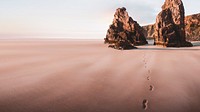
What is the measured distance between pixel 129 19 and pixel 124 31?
430cm

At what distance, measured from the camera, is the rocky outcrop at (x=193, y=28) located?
79738 mm

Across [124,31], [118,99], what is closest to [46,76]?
[118,99]

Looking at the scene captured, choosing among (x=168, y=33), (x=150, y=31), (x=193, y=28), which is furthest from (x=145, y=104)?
(x=150, y=31)

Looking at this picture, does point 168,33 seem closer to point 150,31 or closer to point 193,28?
point 193,28

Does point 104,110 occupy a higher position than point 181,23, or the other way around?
point 181,23

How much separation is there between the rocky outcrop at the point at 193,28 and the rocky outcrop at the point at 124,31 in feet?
118

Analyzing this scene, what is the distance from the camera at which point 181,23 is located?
1929 inches

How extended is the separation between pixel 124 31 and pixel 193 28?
152 feet

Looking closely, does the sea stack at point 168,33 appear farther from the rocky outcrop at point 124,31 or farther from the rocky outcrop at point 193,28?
the rocky outcrop at point 193,28

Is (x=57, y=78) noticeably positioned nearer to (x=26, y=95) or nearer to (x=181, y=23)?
(x=26, y=95)

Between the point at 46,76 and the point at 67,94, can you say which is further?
the point at 46,76

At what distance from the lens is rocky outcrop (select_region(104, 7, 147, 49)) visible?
49881 mm

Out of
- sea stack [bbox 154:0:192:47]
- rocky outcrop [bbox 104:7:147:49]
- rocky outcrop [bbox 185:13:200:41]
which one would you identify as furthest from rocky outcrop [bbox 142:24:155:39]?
sea stack [bbox 154:0:192:47]

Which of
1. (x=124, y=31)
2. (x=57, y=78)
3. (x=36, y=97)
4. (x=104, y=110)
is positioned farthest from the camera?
(x=124, y=31)
